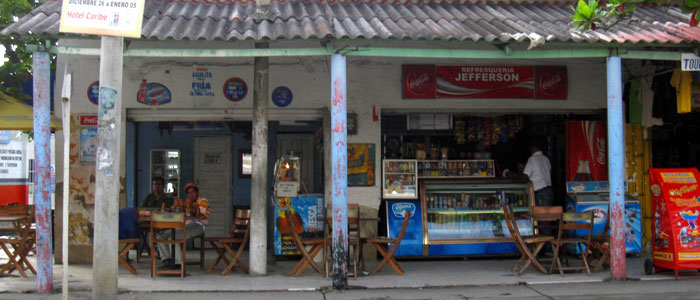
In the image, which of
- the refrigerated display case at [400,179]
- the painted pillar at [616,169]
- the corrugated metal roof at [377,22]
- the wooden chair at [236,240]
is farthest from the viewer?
the refrigerated display case at [400,179]

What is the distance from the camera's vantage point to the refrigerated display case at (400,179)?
9.56 metres

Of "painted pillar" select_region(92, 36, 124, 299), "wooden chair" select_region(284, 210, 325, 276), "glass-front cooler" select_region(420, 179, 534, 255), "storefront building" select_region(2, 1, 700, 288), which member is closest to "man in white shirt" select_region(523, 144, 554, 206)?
"glass-front cooler" select_region(420, 179, 534, 255)

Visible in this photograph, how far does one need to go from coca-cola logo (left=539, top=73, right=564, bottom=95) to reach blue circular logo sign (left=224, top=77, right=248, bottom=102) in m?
4.65

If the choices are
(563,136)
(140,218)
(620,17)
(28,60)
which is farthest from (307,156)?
(620,17)

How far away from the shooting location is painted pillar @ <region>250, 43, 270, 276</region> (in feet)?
26.8

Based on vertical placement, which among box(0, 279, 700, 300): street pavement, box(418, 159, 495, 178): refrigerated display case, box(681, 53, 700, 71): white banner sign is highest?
box(681, 53, 700, 71): white banner sign

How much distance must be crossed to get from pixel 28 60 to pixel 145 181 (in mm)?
2991

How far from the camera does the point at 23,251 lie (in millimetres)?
8023

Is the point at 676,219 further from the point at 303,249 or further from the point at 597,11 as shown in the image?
the point at 303,249

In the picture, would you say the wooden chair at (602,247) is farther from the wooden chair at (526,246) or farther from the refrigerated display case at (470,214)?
the refrigerated display case at (470,214)

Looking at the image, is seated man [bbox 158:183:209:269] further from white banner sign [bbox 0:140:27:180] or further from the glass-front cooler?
white banner sign [bbox 0:140:27:180]

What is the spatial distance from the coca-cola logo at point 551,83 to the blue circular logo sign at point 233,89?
465cm

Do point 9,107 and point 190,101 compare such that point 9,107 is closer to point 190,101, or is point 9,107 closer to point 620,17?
point 190,101

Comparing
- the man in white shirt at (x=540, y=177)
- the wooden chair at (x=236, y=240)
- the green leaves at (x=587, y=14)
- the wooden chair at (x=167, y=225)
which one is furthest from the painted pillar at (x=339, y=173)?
the man in white shirt at (x=540, y=177)
